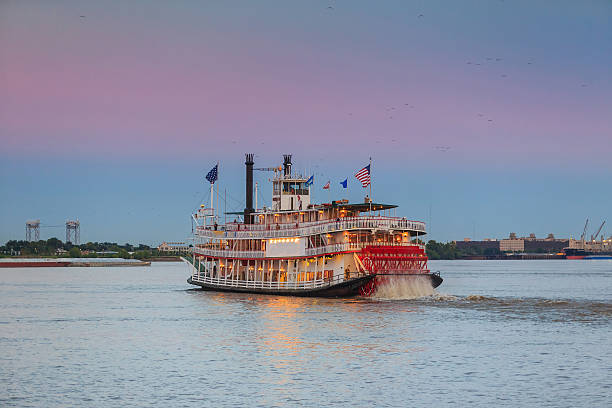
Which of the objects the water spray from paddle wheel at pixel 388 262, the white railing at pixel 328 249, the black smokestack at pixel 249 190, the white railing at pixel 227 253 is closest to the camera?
the water spray from paddle wheel at pixel 388 262

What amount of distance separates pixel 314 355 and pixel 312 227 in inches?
1079

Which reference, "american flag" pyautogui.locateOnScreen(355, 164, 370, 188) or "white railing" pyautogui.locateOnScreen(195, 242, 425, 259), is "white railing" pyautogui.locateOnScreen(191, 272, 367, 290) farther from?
"american flag" pyautogui.locateOnScreen(355, 164, 370, 188)

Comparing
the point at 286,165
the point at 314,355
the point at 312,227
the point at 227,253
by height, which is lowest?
the point at 314,355

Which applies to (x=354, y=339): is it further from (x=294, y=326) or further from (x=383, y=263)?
(x=383, y=263)

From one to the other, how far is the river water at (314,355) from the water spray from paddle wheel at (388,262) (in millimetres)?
1874

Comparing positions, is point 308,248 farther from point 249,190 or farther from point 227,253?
point 249,190

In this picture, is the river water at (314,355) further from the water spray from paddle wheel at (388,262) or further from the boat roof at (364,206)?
the boat roof at (364,206)

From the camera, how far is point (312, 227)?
6538 centimetres

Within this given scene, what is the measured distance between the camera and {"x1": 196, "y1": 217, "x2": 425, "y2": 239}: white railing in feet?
204

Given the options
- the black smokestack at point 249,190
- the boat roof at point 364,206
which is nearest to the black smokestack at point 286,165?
the black smokestack at point 249,190

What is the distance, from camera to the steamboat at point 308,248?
62.3 meters

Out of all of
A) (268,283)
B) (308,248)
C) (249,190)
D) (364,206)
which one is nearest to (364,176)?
(364,206)

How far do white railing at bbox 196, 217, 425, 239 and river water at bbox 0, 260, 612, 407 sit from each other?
5.95 meters

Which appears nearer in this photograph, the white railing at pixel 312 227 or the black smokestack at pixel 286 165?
the white railing at pixel 312 227
